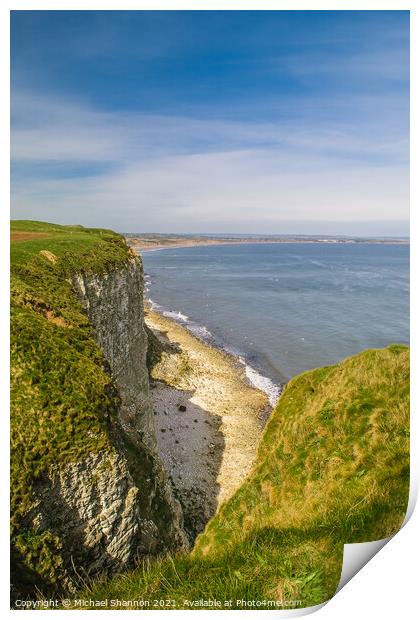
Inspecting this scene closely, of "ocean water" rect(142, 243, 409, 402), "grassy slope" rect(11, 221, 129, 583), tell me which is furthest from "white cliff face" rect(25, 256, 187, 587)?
"ocean water" rect(142, 243, 409, 402)

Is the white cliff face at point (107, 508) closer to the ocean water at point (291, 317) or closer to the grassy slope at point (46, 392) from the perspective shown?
the grassy slope at point (46, 392)

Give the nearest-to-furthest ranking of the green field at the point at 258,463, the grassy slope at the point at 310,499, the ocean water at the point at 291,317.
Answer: the grassy slope at the point at 310,499
the green field at the point at 258,463
the ocean water at the point at 291,317

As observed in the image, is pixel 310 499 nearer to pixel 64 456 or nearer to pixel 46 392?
pixel 64 456

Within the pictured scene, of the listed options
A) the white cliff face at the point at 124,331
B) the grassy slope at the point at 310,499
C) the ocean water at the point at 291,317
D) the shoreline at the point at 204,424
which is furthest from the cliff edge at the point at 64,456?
the ocean water at the point at 291,317

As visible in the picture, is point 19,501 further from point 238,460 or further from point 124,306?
point 238,460

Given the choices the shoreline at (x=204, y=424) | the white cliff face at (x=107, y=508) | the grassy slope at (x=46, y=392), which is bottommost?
the shoreline at (x=204, y=424)

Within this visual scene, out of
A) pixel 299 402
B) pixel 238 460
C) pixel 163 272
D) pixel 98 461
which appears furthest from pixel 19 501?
pixel 163 272
